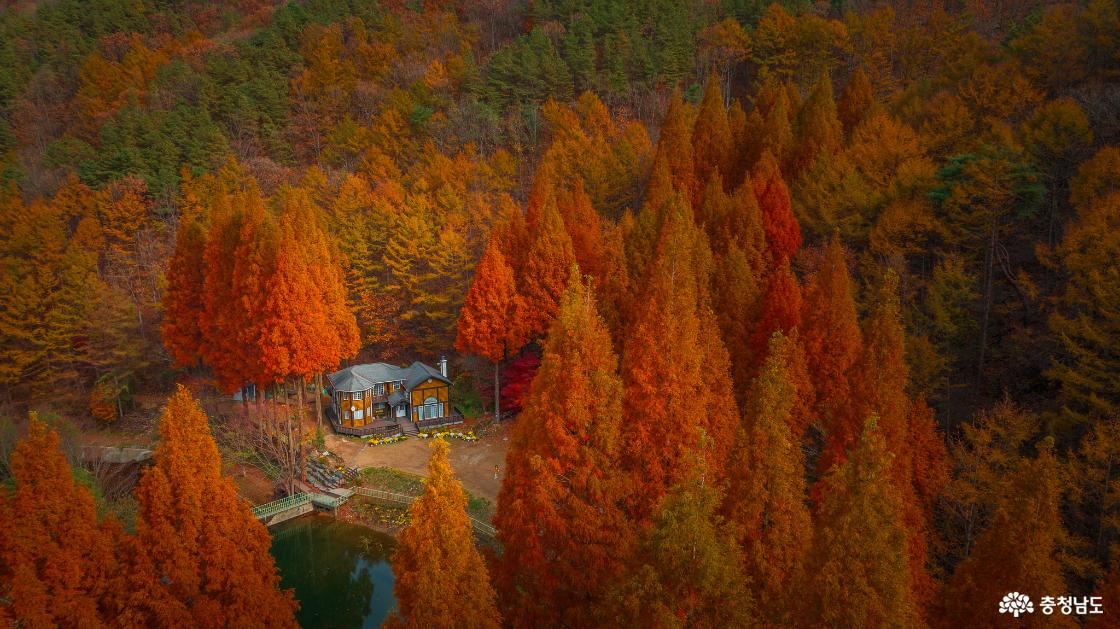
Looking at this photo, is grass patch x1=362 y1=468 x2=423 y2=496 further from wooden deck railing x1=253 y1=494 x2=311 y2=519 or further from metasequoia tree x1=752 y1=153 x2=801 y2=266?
metasequoia tree x1=752 y1=153 x2=801 y2=266

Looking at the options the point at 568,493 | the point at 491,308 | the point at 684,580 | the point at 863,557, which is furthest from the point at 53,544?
the point at 491,308

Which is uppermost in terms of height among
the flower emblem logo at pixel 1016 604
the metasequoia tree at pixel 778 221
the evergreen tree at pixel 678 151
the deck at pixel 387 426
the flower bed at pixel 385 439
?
the evergreen tree at pixel 678 151

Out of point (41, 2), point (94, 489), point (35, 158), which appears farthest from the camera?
point (41, 2)

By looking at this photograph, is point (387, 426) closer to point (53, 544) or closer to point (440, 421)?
point (440, 421)

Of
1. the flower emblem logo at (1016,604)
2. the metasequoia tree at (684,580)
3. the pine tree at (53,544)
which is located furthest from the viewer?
the pine tree at (53,544)

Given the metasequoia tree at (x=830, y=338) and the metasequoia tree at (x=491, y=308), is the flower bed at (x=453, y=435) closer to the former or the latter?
the metasequoia tree at (x=491, y=308)

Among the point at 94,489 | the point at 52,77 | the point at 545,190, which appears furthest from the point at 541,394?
the point at 52,77

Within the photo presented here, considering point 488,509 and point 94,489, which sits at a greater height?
point 94,489

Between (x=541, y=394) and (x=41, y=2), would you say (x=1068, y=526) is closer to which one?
(x=541, y=394)

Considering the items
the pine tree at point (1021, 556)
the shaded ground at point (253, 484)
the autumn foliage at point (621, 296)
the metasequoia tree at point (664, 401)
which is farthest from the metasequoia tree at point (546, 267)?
the pine tree at point (1021, 556)
